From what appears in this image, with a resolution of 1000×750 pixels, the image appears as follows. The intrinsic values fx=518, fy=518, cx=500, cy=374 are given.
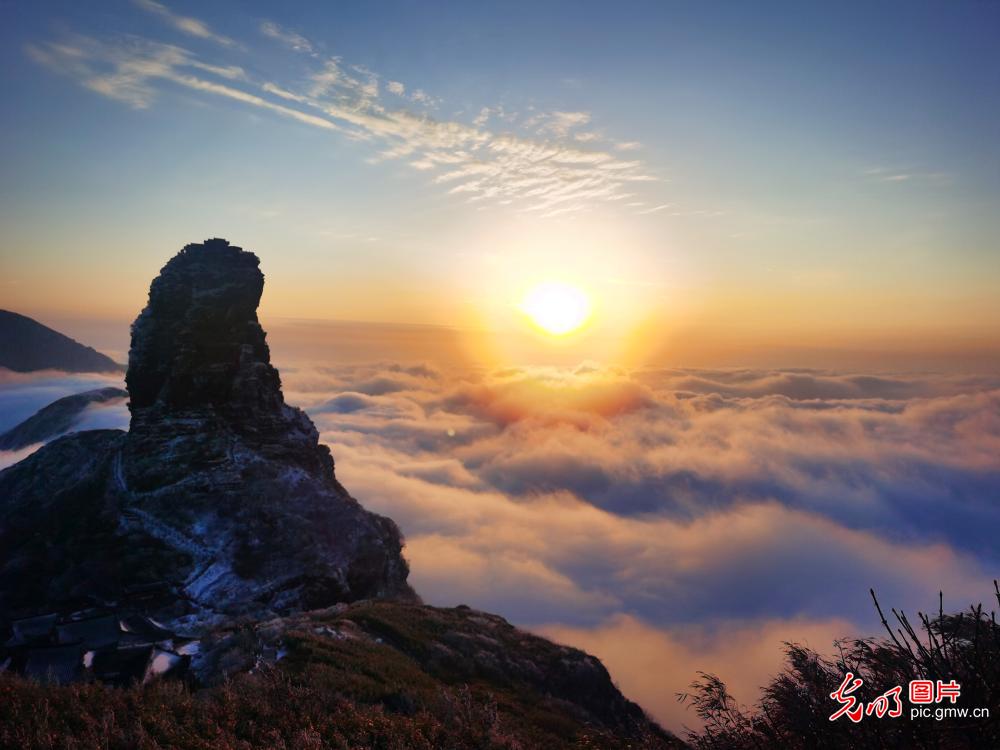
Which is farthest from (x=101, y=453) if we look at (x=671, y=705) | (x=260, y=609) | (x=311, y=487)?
(x=671, y=705)

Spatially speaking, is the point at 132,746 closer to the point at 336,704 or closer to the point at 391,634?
the point at 336,704

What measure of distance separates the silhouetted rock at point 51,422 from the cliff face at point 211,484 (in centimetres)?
10379

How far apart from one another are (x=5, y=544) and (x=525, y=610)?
115 meters

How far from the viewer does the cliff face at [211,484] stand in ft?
133

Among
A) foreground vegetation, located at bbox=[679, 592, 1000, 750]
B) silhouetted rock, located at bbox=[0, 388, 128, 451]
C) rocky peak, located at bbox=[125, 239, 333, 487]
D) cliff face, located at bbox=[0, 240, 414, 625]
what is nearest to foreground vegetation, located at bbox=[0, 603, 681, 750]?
foreground vegetation, located at bbox=[679, 592, 1000, 750]

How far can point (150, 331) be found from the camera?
5422 centimetres

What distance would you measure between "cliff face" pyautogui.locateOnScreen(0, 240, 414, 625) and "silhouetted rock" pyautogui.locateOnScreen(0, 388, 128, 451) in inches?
4086

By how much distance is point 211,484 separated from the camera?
46.4m

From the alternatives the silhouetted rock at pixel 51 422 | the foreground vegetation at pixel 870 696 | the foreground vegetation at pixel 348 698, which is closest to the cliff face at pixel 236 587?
the foreground vegetation at pixel 348 698

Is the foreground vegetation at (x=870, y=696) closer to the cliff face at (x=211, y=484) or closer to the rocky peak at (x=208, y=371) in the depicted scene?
the cliff face at (x=211, y=484)

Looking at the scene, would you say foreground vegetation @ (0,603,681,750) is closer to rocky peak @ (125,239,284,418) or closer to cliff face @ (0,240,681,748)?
cliff face @ (0,240,681,748)

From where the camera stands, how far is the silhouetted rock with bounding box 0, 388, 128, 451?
141m

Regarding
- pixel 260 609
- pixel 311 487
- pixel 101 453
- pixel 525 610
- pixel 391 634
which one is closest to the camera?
pixel 391 634

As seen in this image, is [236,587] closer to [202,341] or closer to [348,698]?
[202,341]
